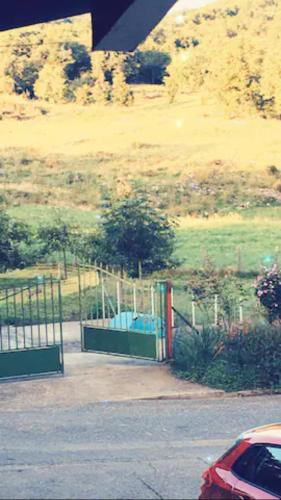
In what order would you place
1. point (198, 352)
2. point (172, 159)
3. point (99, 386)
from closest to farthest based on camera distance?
1. point (99, 386)
2. point (198, 352)
3. point (172, 159)

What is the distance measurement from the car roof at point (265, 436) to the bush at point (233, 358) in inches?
301

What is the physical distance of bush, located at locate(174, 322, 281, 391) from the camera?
13.0 m

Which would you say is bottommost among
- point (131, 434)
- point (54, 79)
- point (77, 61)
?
point (131, 434)

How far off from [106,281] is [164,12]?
15.9 metres

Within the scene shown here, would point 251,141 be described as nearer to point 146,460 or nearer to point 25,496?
point 146,460

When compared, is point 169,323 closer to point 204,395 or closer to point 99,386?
point 99,386

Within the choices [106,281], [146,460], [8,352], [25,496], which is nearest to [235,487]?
[25,496]

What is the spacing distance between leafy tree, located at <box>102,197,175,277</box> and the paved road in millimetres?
8405

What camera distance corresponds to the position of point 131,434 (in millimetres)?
10672

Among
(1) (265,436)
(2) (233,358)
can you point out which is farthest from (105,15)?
(2) (233,358)

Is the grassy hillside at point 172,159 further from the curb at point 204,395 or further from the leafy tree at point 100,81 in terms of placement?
the curb at point 204,395

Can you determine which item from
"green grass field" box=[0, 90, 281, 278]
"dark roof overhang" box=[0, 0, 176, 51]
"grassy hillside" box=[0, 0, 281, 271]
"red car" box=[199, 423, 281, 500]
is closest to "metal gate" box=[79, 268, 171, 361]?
"grassy hillside" box=[0, 0, 281, 271]

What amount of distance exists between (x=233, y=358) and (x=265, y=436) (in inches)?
332

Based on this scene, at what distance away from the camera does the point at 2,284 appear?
68.2ft
